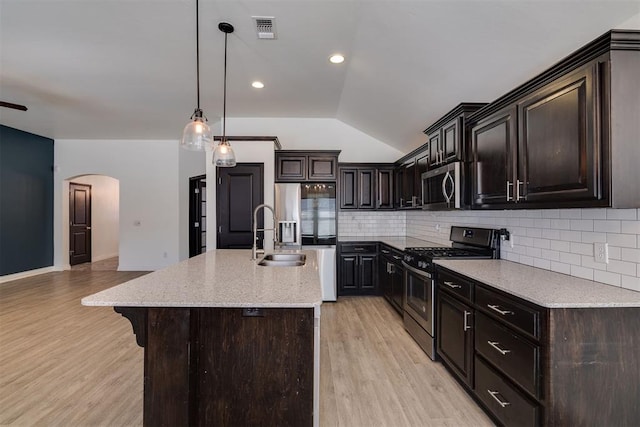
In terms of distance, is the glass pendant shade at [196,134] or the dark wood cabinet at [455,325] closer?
the dark wood cabinet at [455,325]

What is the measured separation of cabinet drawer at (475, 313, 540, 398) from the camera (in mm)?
1595

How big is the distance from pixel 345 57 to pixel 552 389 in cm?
325

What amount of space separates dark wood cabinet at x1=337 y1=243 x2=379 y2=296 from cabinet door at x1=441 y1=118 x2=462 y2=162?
2.13 m

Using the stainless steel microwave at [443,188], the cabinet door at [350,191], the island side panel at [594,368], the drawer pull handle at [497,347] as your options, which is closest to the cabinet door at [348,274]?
the cabinet door at [350,191]

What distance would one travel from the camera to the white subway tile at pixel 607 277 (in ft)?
5.77

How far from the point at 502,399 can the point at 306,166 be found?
3649 mm

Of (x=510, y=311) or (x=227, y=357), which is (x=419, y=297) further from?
(x=227, y=357)

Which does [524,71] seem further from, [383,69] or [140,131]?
[140,131]

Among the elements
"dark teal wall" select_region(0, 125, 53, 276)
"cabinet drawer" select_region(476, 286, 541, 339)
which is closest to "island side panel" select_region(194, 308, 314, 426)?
"cabinet drawer" select_region(476, 286, 541, 339)

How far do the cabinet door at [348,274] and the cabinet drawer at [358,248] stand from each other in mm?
77

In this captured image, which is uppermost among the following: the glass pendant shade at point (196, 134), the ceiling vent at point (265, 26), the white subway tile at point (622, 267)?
the ceiling vent at point (265, 26)

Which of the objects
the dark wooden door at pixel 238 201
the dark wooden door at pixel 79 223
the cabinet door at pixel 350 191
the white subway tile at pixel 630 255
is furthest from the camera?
the dark wooden door at pixel 79 223

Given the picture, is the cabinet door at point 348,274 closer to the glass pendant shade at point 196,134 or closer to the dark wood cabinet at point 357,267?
the dark wood cabinet at point 357,267

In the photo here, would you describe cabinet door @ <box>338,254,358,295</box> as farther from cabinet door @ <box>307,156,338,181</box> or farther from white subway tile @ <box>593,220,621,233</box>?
white subway tile @ <box>593,220,621,233</box>
